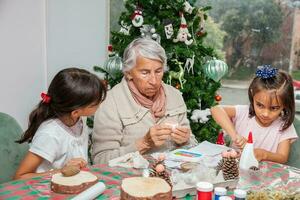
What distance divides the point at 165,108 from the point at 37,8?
150 cm

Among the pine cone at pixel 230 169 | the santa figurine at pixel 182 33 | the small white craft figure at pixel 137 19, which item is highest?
the small white craft figure at pixel 137 19

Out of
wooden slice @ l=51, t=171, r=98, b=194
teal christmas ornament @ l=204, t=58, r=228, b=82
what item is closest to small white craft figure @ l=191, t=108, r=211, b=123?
teal christmas ornament @ l=204, t=58, r=228, b=82

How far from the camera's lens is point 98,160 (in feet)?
6.54

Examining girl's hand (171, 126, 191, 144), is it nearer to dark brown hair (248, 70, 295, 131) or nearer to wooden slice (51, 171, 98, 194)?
dark brown hair (248, 70, 295, 131)

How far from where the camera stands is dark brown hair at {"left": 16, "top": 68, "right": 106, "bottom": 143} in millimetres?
1761

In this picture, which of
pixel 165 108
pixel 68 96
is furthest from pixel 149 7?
pixel 68 96

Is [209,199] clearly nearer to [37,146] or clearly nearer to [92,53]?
[37,146]

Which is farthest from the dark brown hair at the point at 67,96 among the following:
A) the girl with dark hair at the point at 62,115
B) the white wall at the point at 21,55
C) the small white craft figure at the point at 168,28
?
the white wall at the point at 21,55

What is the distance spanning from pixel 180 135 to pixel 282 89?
0.61 metres

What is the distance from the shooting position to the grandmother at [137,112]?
1.98 m

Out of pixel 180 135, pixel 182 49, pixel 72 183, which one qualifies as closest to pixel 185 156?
pixel 180 135

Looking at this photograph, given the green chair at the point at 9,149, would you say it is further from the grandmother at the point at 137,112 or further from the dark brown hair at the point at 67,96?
the grandmother at the point at 137,112

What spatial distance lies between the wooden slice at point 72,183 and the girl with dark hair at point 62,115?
0.34 metres

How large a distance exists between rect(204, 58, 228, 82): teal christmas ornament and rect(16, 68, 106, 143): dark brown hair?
113cm
